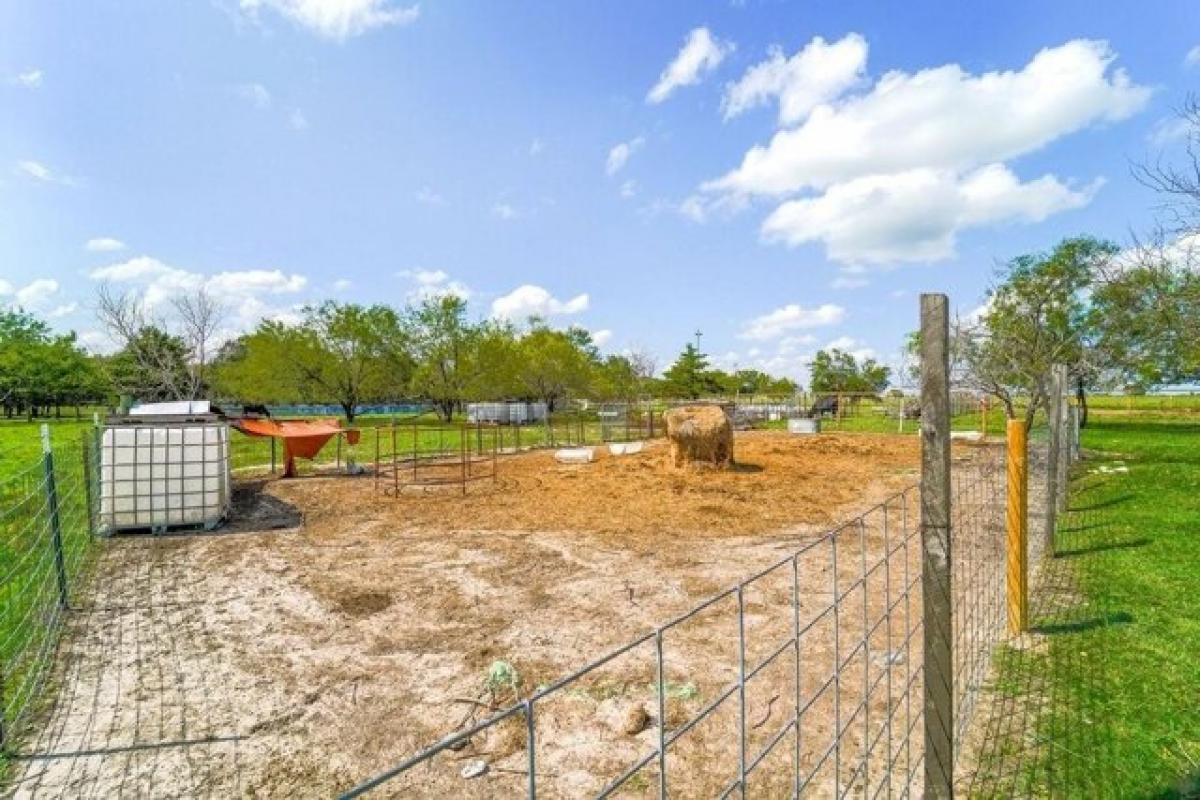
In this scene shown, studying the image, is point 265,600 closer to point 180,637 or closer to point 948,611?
point 180,637

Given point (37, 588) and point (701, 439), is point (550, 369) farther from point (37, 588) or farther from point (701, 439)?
point (37, 588)

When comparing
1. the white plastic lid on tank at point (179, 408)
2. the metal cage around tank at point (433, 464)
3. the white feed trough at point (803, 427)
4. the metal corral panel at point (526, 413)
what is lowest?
the metal cage around tank at point (433, 464)

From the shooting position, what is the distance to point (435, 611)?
17.6 ft

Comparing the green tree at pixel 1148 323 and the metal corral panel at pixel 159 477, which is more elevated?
the green tree at pixel 1148 323

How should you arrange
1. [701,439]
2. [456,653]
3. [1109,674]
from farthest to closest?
[701,439]
[456,653]
[1109,674]

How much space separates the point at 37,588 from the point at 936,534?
720cm

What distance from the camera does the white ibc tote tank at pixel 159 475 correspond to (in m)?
8.73

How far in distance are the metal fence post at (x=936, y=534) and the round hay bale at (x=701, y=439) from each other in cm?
1083

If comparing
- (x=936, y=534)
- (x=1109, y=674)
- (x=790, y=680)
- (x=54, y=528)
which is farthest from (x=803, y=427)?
(x=936, y=534)

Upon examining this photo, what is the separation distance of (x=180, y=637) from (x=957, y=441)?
19313 millimetres

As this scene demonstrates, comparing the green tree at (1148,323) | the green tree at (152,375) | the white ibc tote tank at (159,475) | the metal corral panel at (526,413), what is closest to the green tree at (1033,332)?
the green tree at (1148,323)

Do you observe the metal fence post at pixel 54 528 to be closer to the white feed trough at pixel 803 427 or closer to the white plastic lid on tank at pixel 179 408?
the white plastic lid on tank at pixel 179 408

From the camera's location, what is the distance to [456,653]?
4445mm

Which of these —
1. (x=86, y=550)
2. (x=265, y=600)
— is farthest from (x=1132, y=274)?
(x=86, y=550)
